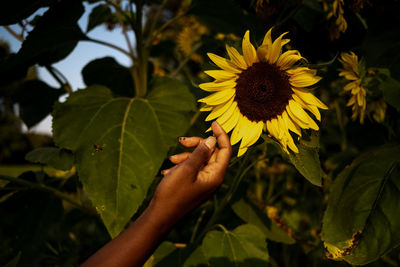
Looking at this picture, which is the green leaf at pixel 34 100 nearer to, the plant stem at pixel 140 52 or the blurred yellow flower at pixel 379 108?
the plant stem at pixel 140 52

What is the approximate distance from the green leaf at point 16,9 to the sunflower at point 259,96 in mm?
566

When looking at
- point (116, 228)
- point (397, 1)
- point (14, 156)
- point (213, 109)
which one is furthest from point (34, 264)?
point (14, 156)

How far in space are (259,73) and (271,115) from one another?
111 millimetres

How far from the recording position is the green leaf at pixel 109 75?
1234 mm

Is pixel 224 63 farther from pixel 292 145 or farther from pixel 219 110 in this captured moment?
pixel 292 145

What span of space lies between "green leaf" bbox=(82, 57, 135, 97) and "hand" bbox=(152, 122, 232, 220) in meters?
0.77

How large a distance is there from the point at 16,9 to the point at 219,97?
0.65m

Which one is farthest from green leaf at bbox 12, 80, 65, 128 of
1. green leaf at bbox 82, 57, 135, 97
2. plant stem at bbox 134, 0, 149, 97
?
plant stem at bbox 134, 0, 149, 97

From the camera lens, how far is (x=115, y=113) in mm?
830

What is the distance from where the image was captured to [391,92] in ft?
2.59

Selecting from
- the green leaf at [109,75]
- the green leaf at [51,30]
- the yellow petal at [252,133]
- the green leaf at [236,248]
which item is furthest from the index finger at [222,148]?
the green leaf at [109,75]

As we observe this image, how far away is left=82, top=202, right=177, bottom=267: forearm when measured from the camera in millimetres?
421

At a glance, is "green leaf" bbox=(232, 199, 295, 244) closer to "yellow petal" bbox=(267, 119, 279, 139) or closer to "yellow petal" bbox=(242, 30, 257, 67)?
"yellow petal" bbox=(267, 119, 279, 139)

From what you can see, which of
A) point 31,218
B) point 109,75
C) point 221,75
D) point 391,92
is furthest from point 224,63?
point 31,218
